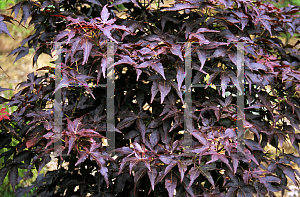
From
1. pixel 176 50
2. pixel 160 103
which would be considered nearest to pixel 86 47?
pixel 176 50

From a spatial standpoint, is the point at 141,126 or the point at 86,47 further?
the point at 141,126

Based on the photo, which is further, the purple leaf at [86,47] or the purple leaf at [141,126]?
the purple leaf at [141,126]

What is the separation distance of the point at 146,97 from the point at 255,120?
695 mm

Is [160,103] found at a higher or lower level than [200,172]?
higher

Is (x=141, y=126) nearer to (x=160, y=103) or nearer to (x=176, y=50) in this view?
(x=160, y=103)

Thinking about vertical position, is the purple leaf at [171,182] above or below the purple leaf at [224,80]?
below

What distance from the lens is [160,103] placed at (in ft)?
5.02

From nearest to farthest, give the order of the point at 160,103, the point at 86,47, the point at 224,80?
the point at 86,47, the point at 224,80, the point at 160,103

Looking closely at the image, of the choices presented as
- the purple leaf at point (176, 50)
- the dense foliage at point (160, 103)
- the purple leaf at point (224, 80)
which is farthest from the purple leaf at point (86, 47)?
the purple leaf at point (224, 80)

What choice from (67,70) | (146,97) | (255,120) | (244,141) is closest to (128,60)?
(67,70)

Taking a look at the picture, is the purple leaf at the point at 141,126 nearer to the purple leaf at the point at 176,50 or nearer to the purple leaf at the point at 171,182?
the purple leaf at the point at 171,182

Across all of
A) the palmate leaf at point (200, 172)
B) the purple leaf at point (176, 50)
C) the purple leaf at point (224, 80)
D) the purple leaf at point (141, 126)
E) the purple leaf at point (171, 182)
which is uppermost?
the purple leaf at point (176, 50)

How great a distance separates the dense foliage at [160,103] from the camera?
1.29 meters

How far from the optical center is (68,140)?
50.1 inches
